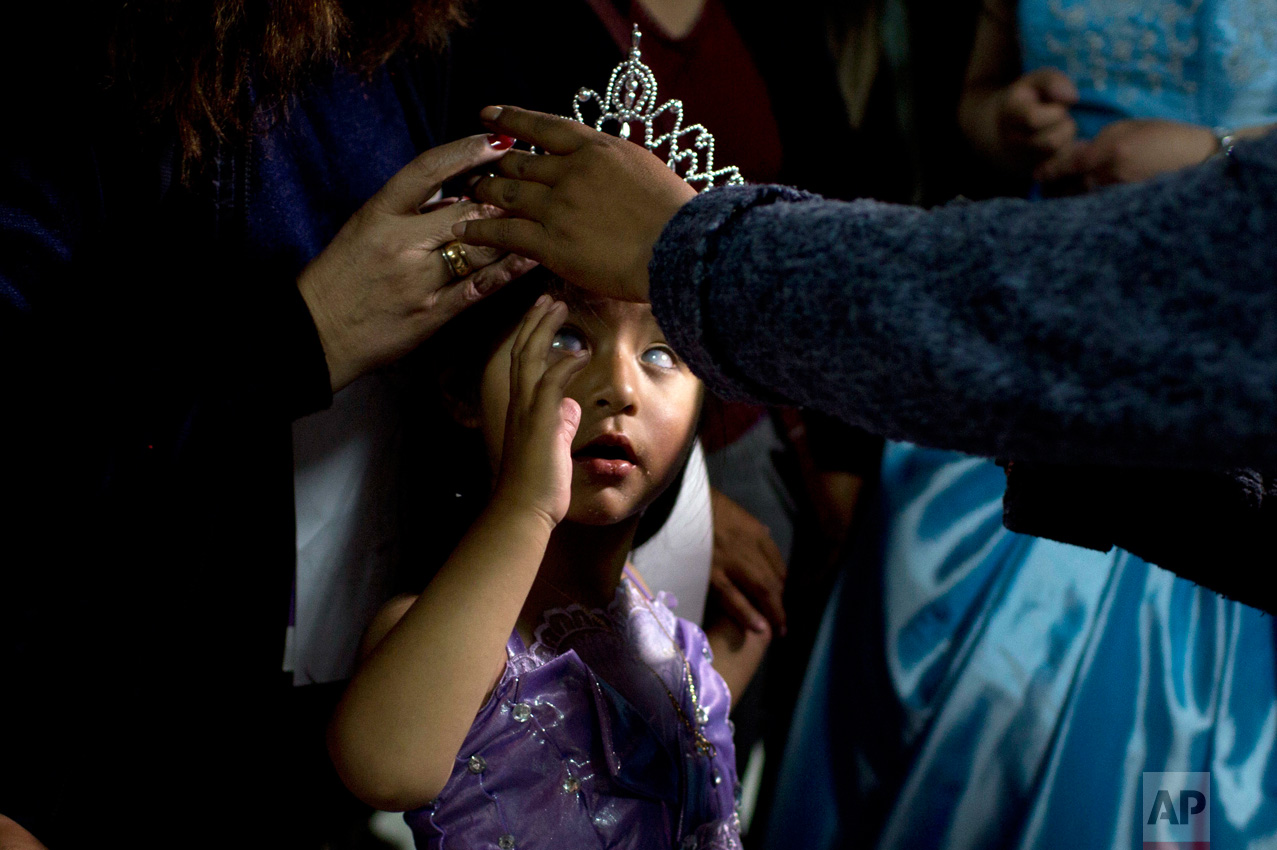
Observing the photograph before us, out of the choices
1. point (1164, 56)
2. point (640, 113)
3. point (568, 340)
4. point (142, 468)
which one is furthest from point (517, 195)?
point (1164, 56)

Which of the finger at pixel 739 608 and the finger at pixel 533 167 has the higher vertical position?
the finger at pixel 533 167

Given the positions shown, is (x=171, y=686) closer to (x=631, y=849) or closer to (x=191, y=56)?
(x=631, y=849)

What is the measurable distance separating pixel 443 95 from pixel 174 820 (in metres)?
0.67

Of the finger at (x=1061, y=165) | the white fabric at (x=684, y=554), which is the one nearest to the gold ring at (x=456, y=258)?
the white fabric at (x=684, y=554)

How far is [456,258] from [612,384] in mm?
147

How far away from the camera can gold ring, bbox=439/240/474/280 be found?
683 millimetres

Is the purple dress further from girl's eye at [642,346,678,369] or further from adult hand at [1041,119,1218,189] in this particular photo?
adult hand at [1041,119,1218,189]

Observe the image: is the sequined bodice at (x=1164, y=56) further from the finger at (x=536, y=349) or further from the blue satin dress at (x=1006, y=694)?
the finger at (x=536, y=349)

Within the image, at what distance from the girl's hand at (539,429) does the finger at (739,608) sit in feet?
1.33

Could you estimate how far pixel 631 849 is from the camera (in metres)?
0.66

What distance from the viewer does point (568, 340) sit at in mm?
709

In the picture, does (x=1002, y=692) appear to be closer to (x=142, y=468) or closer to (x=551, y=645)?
(x=551, y=645)
